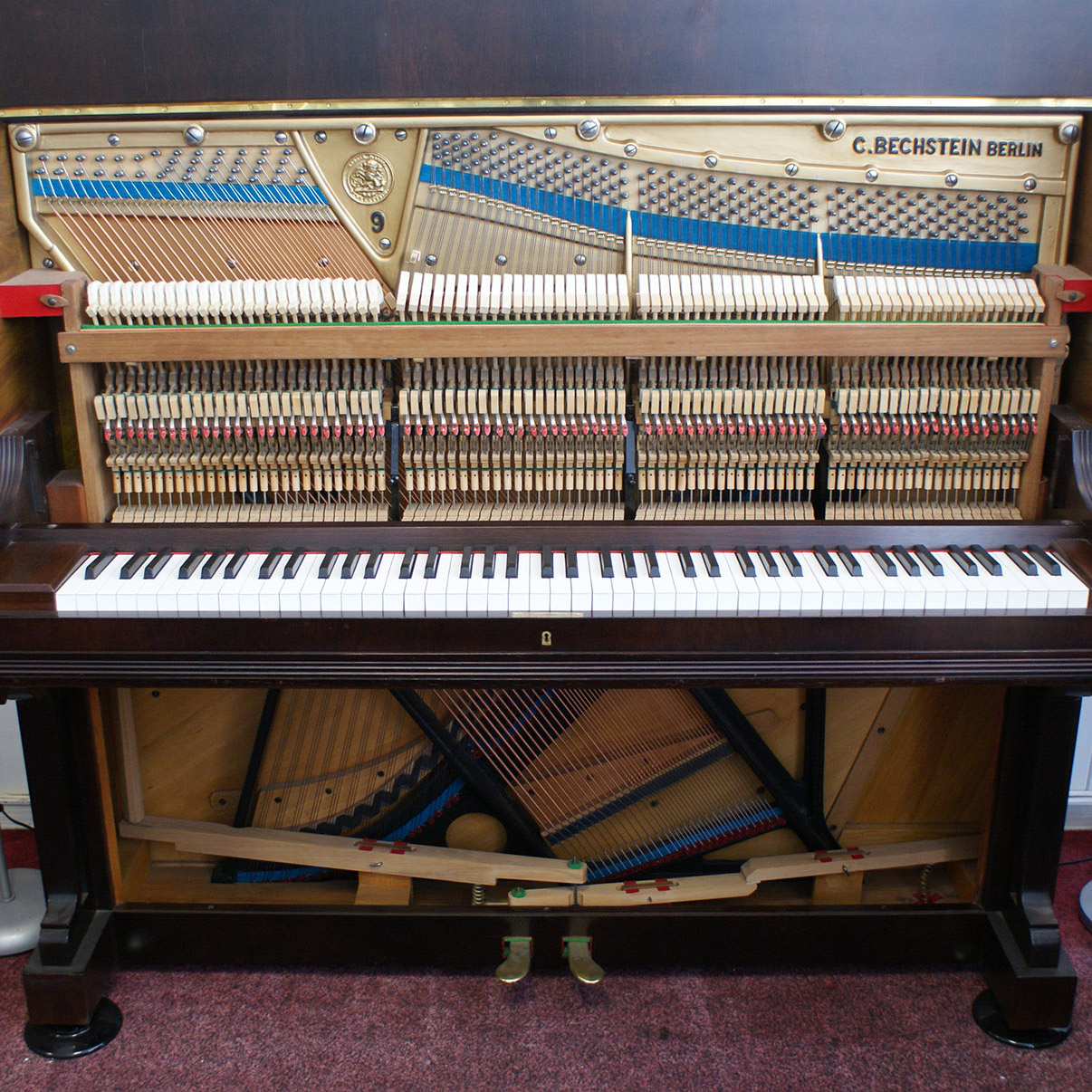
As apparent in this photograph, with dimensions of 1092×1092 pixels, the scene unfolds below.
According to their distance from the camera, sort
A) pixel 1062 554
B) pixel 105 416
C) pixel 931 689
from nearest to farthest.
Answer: pixel 1062 554, pixel 105 416, pixel 931 689

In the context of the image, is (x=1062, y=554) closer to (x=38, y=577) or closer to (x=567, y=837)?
(x=567, y=837)

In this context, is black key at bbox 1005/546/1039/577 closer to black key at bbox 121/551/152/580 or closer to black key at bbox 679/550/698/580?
black key at bbox 679/550/698/580

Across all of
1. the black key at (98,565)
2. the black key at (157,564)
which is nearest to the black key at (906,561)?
the black key at (157,564)

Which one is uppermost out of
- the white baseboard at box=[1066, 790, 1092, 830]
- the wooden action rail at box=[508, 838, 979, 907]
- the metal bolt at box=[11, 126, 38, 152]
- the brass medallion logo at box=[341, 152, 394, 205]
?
the metal bolt at box=[11, 126, 38, 152]

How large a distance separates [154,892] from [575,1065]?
1.12 meters

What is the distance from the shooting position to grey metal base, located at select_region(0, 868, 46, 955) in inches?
95.0

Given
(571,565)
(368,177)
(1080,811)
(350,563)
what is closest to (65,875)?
(350,563)

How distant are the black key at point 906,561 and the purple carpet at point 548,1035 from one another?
3.52ft

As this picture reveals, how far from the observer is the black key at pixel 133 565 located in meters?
1.80

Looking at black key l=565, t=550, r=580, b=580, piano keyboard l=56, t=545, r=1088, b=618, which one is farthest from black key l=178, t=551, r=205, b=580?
black key l=565, t=550, r=580, b=580

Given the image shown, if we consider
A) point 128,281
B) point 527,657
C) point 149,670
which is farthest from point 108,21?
point 527,657

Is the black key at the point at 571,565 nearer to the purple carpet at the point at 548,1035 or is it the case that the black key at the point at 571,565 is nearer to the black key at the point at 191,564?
the black key at the point at 191,564

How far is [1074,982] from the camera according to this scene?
2105 mm

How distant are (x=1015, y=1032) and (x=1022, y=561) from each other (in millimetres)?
1083
